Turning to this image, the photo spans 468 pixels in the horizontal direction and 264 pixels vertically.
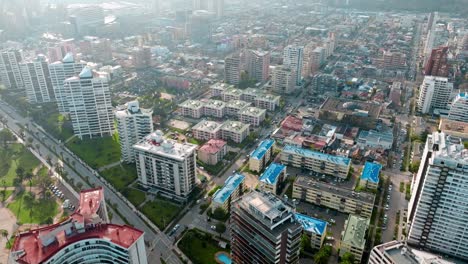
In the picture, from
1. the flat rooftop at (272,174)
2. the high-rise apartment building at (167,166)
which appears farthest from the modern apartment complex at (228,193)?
the high-rise apartment building at (167,166)

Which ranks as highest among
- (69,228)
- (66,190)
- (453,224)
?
(69,228)

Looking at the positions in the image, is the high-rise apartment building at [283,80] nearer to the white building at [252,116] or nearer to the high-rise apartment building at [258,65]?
the high-rise apartment building at [258,65]

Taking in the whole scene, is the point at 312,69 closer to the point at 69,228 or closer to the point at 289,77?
the point at 289,77

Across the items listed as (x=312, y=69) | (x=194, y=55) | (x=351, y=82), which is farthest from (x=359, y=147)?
(x=194, y=55)

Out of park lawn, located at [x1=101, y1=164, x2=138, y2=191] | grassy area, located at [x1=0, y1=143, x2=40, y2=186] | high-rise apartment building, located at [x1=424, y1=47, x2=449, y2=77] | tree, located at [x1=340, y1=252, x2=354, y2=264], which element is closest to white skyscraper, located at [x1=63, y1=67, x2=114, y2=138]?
grassy area, located at [x1=0, y1=143, x2=40, y2=186]

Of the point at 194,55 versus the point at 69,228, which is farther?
the point at 194,55

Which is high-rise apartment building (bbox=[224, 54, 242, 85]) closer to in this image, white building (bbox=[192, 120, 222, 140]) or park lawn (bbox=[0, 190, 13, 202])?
white building (bbox=[192, 120, 222, 140])

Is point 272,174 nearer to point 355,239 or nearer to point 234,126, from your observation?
point 355,239
